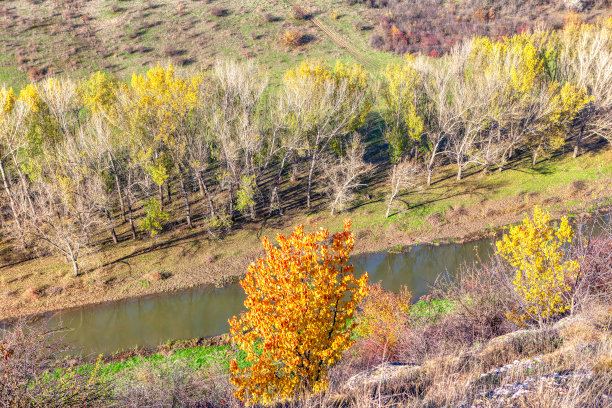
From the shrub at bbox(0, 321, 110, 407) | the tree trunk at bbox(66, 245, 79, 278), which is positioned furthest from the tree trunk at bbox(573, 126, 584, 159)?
the tree trunk at bbox(66, 245, 79, 278)

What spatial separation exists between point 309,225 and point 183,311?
1423 cm

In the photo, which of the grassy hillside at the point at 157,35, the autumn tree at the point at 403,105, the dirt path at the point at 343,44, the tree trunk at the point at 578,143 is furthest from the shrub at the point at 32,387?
the dirt path at the point at 343,44

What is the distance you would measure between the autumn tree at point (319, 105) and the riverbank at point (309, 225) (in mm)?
7520

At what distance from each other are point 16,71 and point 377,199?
57.6 meters

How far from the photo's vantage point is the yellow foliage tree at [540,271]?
562 inches

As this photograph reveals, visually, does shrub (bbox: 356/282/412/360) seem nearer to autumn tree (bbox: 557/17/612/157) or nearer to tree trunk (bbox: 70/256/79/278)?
tree trunk (bbox: 70/256/79/278)

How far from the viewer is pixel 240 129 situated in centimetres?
3331

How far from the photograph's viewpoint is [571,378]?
8508 mm

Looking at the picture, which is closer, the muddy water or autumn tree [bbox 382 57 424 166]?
the muddy water

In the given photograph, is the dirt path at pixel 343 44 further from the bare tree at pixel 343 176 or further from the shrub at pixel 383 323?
the shrub at pixel 383 323

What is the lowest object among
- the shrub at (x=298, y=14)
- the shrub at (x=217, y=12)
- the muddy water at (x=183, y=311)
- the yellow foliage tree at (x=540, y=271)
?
the muddy water at (x=183, y=311)

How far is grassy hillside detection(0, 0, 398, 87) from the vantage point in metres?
61.2

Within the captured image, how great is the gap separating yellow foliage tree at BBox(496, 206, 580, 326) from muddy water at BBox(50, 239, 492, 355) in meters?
9.56

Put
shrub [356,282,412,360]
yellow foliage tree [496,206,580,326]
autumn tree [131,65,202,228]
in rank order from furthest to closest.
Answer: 1. autumn tree [131,65,202,228]
2. shrub [356,282,412,360]
3. yellow foliage tree [496,206,580,326]
